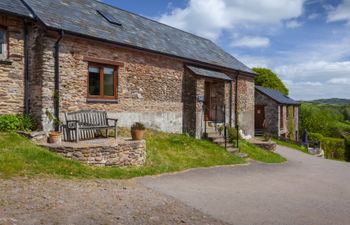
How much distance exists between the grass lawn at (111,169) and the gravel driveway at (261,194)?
2.53 feet

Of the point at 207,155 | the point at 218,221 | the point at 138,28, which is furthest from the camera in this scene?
the point at 138,28

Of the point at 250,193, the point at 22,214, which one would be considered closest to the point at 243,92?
the point at 250,193

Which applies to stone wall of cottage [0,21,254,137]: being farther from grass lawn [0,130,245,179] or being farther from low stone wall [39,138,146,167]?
low stone wall [39,138,146,167]

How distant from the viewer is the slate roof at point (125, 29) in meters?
12.2

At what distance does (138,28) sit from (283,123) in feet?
69.0

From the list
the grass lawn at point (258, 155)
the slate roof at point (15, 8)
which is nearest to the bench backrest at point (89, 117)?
the slate roof at point (15, 8)

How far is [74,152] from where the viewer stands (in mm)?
9406

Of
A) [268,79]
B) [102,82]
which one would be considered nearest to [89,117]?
[102,82]

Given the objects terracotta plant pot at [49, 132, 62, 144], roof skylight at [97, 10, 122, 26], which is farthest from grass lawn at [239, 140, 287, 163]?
terracotta plant pot at [49, 132, 62, 144]

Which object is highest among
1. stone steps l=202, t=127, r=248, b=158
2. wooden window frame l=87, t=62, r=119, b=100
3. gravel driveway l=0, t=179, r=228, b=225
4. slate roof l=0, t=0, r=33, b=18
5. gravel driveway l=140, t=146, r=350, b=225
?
slate roof l=0, t=0, r=33, b=18

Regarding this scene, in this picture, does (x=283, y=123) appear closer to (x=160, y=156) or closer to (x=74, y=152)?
(x=160, y=156)

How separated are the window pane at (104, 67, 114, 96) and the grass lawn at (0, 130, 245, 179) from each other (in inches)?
97.5

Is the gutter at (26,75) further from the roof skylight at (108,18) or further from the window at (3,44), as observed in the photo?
the roof skylight at (108,18)

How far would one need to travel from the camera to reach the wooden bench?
1085cm
